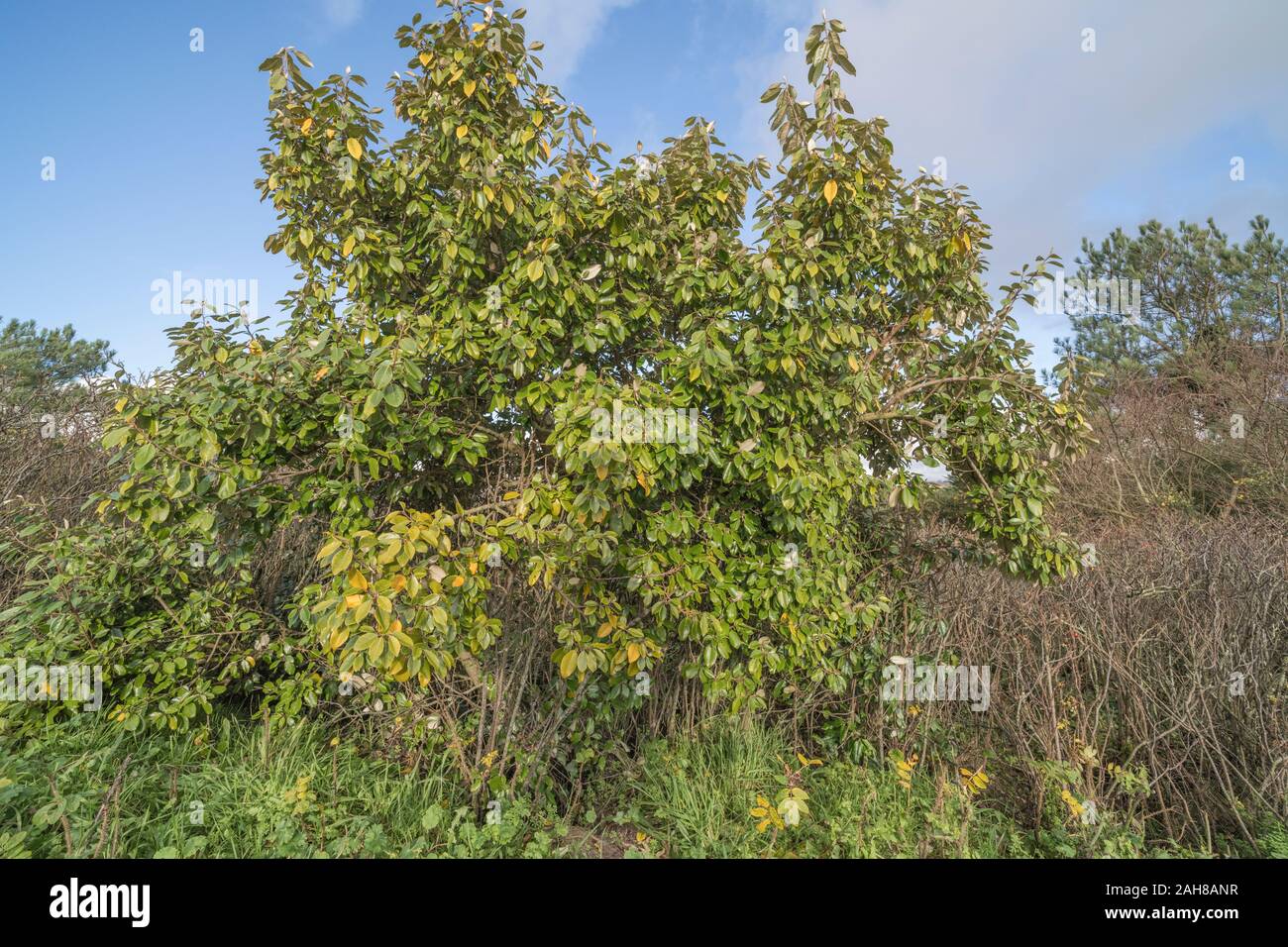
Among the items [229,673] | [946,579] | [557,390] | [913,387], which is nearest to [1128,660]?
[946,579]

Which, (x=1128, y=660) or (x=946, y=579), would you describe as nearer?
(x=1128, y=660)

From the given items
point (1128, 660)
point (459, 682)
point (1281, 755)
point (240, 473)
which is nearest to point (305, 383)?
point (240, 473)

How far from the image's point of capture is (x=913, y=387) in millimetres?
3623

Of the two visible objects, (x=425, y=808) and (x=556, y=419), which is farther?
(x=425, y=808)

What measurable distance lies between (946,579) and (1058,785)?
156cm

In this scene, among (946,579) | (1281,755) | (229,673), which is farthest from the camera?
(946,579)

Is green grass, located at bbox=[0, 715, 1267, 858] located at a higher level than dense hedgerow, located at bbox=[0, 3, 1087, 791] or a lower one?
lower

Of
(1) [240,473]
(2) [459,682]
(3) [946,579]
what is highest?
(1) [240,473]

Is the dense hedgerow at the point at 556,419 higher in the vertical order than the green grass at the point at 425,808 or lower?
higher

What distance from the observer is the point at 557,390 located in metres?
2.84

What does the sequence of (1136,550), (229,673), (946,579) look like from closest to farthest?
(229,673)
(946,579)
(1136,550)

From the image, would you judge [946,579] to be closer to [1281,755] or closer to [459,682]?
[1281,755]

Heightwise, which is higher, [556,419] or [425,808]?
[556,419]
